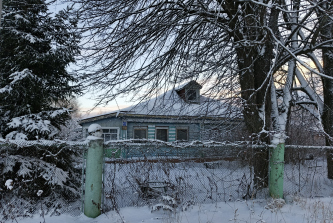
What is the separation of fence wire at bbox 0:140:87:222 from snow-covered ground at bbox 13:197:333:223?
19.0 inches

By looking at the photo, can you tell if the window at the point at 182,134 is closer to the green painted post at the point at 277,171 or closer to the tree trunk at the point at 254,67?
the tree trunk at the point at 254,67

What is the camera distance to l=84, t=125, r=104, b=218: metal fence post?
3717 millimetres

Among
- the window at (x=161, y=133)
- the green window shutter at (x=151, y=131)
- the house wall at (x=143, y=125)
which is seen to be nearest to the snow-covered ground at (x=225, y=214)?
the house wall at (x=143, y=125)

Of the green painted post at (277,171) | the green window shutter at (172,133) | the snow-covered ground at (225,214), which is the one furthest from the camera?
the green window shutter at (172,133)

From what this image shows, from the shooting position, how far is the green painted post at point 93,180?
12.2ft

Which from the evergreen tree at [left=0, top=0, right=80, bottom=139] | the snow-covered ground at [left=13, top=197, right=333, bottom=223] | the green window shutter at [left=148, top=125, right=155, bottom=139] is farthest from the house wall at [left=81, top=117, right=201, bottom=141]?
the snow-covered ground at [left=13, top=197, right=333, bottom=223]

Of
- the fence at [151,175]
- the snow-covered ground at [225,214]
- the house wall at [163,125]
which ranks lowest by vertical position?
the snow-covered ground at [225,214]

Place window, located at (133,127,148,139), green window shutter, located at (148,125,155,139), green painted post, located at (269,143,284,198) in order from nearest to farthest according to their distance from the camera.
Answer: green painted post, located at (269,143,284,198)
window, located at (133,127,148,139)
green window shutter, located at (148,125,155,139)

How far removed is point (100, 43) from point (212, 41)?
104 inches


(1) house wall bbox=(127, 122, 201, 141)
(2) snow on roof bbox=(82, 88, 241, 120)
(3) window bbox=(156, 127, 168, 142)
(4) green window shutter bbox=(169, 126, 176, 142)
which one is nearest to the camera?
(2) snow on roof bbox=(82, 88, 241, 120)

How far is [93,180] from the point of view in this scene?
147 inches

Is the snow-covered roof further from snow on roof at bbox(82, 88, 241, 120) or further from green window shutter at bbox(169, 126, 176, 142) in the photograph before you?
green window shutter at bbox(169, 126, 176, 142)

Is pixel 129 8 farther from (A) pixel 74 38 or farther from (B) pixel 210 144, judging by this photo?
(B) pixel 210 144

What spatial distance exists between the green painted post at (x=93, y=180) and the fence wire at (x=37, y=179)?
17cm
